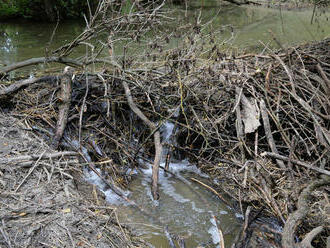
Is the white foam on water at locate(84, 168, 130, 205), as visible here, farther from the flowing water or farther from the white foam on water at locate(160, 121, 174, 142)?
the white foam on water at locate(160, 121, 174, 142)

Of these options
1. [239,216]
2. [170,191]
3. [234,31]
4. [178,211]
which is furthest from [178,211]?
[234,31]

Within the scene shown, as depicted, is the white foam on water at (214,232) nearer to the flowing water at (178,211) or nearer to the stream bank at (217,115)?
the flowing water at (178,211)

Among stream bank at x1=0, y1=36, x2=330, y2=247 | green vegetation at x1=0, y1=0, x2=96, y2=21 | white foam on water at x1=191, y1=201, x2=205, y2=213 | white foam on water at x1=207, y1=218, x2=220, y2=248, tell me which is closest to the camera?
white foam on water at x1=207, y1=218, x2=220, y2=248

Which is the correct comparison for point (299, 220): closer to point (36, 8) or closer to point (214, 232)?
point (214, 232)

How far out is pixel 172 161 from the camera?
180 inches

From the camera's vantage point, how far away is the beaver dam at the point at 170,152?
2988 millimetres

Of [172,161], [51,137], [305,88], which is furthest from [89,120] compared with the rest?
[305,88]

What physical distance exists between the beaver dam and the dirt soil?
0.01 metres

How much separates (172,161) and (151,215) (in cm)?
115

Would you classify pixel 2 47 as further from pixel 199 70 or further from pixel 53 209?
pixel 53 209

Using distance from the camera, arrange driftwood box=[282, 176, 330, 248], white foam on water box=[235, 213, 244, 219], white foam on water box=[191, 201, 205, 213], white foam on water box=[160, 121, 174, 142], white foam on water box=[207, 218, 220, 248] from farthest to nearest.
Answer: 1. white foam on water box=[160, 121, 174, 142]
2. white foam on water box=[191, 201, 205, 213]
3. white foam on water box=[235, 213, 244, 219]
4. white foam on water box=[207, 218, 220, 248]
5. driftwood box=[282, 176, 330, 248]

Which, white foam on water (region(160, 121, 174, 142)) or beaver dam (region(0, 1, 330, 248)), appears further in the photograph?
white foam on water (region(160, 121, 174, 142))

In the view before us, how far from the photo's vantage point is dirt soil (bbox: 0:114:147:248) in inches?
103

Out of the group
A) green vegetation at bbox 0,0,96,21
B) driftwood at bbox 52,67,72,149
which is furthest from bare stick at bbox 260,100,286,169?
green vegetation at bbox 0,0,96,21
